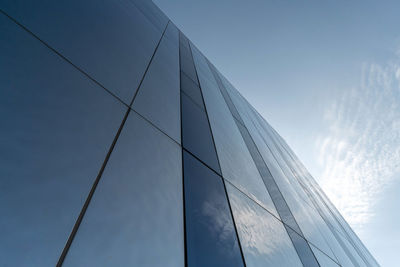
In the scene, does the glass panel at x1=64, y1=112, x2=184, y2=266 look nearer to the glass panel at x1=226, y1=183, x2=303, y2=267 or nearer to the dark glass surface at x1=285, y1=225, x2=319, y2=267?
the glass panel at x1=226, y1=183, x2=303, y2=267

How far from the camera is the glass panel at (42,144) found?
2.83 feet

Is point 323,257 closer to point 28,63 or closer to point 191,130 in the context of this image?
point 191,130

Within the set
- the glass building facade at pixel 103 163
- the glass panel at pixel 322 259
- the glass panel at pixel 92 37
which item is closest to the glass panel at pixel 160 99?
the glass building facade at pixel 103 163

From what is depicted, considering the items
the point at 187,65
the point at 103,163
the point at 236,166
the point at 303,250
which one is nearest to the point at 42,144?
the point at 103,163

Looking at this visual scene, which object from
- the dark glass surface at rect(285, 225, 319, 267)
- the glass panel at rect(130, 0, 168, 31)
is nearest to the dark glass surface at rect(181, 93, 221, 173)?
the dark glass surface at rect(285, 225, 319, 267)

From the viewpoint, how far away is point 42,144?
1118mm

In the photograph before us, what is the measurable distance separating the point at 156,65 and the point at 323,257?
16.0ft

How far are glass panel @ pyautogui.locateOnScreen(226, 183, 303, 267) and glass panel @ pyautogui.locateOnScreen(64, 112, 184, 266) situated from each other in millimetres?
924

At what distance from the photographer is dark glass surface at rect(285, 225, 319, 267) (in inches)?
122

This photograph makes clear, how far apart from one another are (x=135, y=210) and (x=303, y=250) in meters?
3.29

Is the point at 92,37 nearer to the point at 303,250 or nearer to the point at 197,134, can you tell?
the point at 197,134

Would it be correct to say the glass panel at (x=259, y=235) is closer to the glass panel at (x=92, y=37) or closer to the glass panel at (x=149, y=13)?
the glass panel at (x=92, y=37)

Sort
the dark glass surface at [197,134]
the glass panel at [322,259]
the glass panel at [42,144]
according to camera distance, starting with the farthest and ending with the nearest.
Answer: the glass panel at [322,259] < the dark glass surface at [197,134] < the glass panel at [42,144]

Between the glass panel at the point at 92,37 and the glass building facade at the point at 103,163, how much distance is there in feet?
0.04
